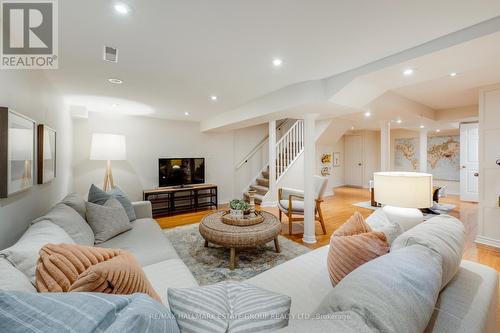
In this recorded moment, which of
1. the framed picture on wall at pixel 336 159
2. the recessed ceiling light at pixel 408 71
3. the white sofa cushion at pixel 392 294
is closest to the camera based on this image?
the white sofa cushion at pixel 392 294

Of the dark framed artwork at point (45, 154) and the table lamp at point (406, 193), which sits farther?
the dark framed artwork at point (45, 154)

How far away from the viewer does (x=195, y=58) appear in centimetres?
205

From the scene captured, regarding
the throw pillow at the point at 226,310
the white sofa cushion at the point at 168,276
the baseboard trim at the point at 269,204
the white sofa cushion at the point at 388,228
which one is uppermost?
the white sofa cushion at the point at 388,228

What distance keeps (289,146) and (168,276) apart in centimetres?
508

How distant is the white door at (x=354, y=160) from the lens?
8.27m

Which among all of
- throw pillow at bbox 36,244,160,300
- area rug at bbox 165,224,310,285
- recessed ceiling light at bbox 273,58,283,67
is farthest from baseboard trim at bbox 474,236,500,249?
throw pillow at bbox 36,244,160,300

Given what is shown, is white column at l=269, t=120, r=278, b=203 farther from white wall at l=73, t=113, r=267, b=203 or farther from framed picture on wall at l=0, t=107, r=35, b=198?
framed picture on wall at l=0, t=107, r=35, b=198

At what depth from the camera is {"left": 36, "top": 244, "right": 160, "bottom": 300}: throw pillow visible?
33.1 inches

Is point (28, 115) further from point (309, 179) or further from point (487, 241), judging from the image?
point (487, 241)

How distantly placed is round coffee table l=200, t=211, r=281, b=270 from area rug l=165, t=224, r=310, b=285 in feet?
0.39

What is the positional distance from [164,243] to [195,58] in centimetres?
180

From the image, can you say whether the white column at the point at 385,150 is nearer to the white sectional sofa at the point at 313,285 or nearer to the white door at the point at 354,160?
the white door at the point at 354,160

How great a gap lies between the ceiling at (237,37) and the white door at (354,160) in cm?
667

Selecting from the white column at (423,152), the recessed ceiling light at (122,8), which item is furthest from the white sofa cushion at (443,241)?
the white column at (423,152)
